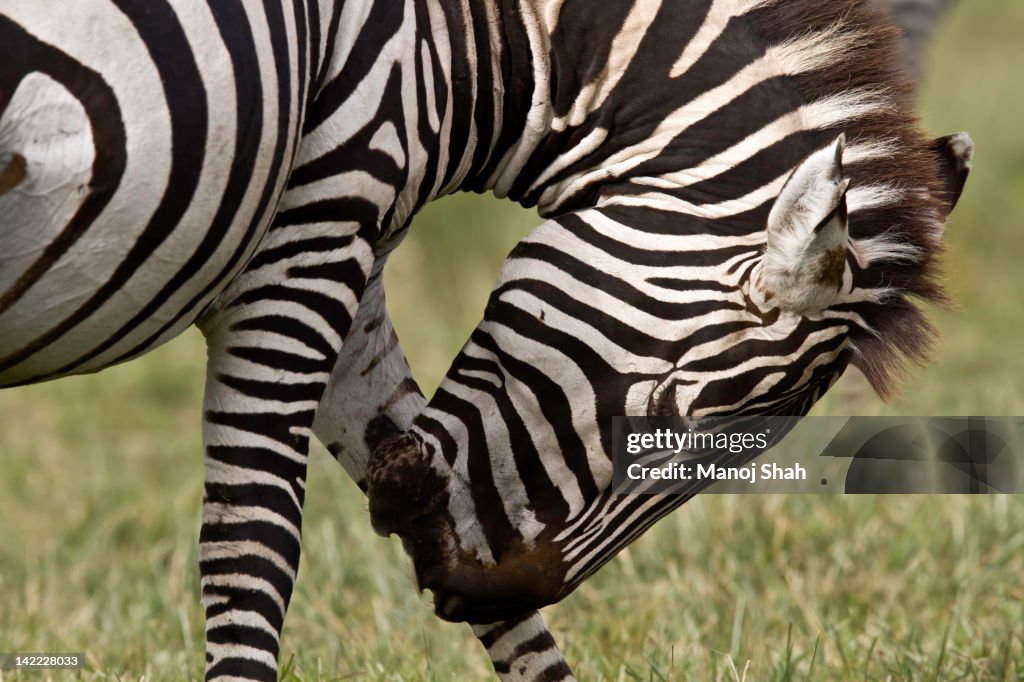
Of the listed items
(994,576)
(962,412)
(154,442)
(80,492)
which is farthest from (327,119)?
(154,442)

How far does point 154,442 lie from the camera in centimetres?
721

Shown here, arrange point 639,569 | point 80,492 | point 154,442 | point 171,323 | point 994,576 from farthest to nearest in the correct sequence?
point 154,442 → point 80,492 → point 639,569 → point 994,576 → point 171,323

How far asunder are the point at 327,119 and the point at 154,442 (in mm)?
4999

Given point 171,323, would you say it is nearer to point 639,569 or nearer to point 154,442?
point 639,569

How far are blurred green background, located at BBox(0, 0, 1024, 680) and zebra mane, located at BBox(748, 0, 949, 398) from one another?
170mm

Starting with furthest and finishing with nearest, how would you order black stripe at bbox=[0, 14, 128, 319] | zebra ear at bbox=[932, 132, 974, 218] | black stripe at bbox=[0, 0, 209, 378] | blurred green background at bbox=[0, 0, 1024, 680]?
1. blurred green background at bbox=[0, 0, 1024, 680]
2. zebra ear at bbox=[932, 132, 974, 218]
3. black stripe at bbox=[0, 0, 209, 378]
4. black stripe at bbox=[0, 14, 128, 319]

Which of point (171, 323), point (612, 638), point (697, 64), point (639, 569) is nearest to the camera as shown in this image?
point (171, 323)

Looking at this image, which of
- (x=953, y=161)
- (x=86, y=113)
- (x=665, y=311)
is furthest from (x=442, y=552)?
(x=953, y=161)

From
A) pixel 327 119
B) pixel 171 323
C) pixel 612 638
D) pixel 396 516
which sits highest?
pixel 327 119

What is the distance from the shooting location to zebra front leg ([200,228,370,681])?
2.64 metres
